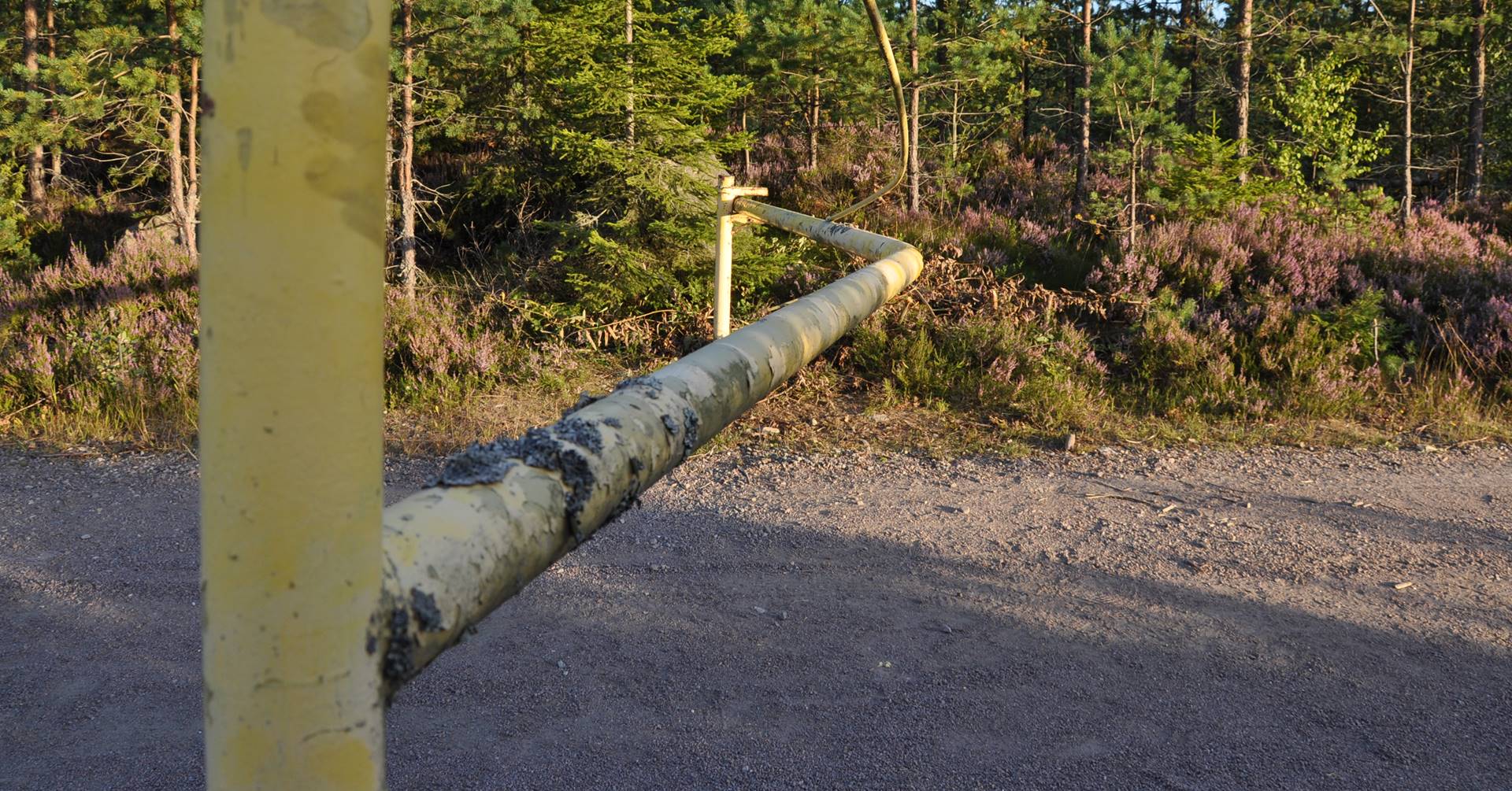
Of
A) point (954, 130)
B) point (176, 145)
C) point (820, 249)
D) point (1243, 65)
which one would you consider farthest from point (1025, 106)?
point (176, 145)

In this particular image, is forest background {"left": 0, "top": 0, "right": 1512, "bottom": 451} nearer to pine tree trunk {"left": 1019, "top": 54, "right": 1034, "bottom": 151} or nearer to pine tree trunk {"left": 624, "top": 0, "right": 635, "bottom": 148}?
pine tree trunk {"left": 624, "top": 0, "right": 635, "bottom": 148}

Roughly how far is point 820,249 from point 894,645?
7.26 metres

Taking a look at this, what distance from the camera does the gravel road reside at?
329 centimetres

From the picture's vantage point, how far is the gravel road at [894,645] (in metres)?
3.29

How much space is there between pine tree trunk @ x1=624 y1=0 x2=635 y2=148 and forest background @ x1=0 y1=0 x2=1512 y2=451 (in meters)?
0.04

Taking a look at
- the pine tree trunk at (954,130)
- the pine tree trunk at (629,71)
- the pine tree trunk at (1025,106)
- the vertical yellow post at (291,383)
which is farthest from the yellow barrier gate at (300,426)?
the pine tree trunk at (1025,106)

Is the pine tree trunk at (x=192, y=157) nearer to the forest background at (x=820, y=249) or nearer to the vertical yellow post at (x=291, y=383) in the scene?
the forest background at (x=820, y=249)

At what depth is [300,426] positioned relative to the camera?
551mm

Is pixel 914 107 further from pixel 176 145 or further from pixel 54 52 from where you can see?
pixel 54 52

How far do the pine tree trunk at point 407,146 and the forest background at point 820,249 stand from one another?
0.03 metres

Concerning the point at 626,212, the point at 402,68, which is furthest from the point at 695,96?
the point at 402,68

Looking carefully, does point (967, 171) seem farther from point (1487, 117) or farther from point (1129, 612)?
point (1129, 612)

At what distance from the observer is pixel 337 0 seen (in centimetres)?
54

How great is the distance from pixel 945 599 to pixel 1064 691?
2.68ft
